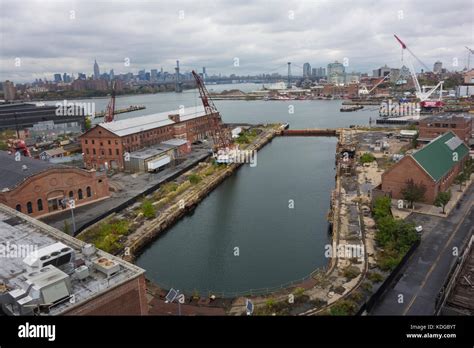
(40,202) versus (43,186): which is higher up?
(43,186)

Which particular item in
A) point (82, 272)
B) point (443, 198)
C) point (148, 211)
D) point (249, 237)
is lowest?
point (249, 237)

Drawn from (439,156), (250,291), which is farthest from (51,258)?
(439,156)

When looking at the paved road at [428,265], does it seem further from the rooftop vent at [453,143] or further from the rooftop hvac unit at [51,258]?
the rooftop hvac unit at [51,258]

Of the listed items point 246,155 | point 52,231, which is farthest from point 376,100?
point 52,231

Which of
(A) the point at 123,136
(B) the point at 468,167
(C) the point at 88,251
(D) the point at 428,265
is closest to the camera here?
(C) the point at 88,251

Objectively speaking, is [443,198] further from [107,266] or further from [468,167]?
[107,266]

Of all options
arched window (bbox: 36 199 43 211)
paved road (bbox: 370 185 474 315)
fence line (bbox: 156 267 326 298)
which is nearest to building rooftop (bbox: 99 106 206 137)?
arched window (bbox: 36 199 43 211)
